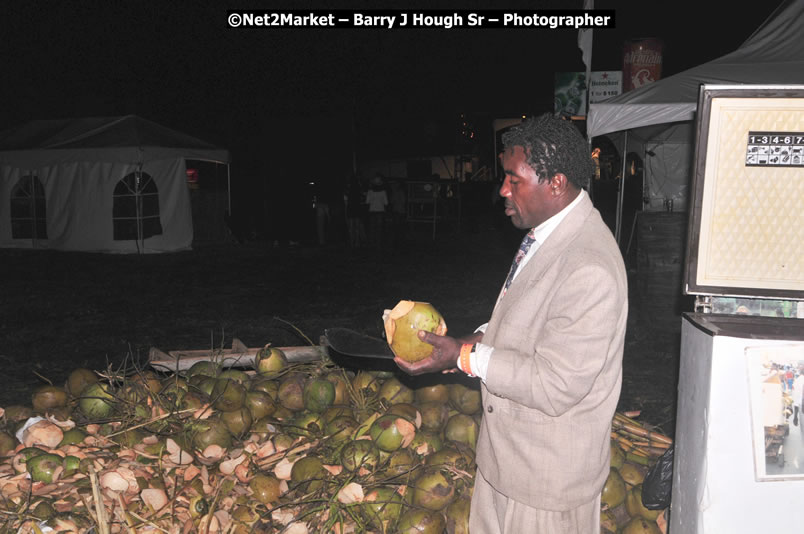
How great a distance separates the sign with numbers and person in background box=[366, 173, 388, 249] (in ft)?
53.3

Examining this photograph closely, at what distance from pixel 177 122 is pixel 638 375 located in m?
21.6

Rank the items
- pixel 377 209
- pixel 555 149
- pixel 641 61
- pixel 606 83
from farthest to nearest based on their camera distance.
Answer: pixel 377 209
pixel 641 61
pixel 606 83
pixel 555 149

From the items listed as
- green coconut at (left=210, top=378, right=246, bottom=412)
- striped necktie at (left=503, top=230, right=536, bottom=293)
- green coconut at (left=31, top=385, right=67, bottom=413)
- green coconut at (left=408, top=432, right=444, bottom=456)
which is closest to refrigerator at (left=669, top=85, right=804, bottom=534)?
striped necktie at (left=503, top=230, right=536, bottom=293)

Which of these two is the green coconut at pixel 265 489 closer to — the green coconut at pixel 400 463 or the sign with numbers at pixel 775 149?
the green coconut at pixel 400 463

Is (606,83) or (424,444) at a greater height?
(606,83)

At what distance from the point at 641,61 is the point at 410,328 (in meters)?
13.2

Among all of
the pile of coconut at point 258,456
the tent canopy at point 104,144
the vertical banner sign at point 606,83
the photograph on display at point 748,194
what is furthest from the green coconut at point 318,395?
the tent canopy at point 104,144

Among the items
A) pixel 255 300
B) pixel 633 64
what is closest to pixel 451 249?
pixel 633 64

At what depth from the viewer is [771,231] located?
1.88 m

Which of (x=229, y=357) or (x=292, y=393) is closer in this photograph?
(x=292, y=393)

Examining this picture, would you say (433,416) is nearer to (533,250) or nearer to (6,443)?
(533,250)

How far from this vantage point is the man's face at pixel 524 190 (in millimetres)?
2180

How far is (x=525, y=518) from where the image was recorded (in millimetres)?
2211

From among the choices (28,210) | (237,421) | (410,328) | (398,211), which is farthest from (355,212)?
(410,328)
